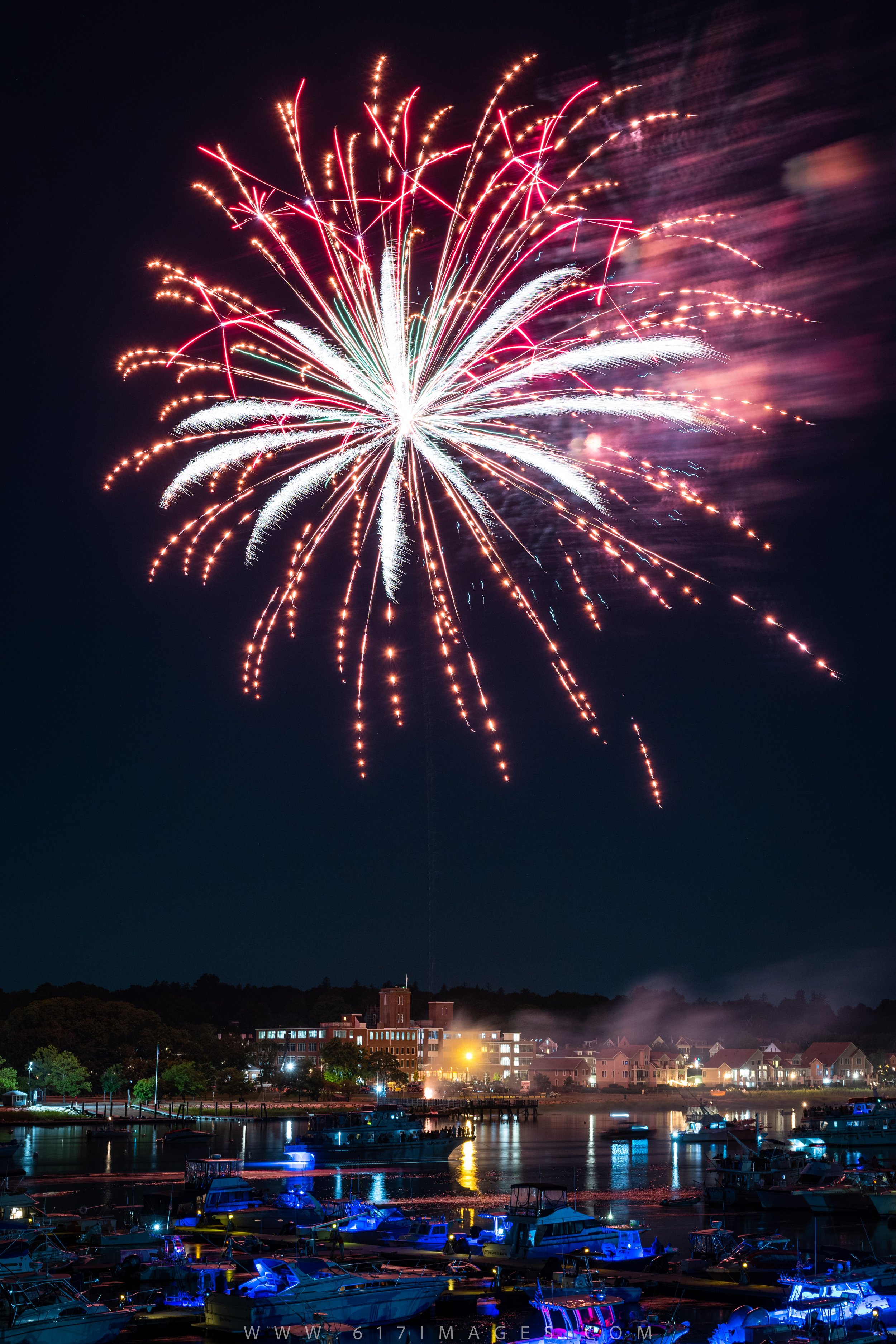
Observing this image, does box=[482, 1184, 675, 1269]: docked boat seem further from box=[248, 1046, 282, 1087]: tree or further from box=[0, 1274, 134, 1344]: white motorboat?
box=[248, 1046, 282, 1087]: tree

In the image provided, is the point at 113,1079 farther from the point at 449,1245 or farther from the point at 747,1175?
the point at 449,1245

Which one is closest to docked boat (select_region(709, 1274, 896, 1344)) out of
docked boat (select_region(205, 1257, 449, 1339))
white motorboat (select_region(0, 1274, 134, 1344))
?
docked boat (select_region(205, 1257, 449, 1339))

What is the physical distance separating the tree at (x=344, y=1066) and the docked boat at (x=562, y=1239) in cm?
8668

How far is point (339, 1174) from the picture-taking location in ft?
183

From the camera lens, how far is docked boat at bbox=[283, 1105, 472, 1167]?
63062 mm

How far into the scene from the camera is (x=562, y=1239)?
92.5 feet

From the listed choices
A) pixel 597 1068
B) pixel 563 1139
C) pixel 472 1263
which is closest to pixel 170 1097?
pixel 563 1139

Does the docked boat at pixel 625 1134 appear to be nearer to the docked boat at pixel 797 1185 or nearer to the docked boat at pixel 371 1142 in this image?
the docked boat at pixel 371 1142

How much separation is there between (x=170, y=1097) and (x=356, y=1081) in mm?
20524

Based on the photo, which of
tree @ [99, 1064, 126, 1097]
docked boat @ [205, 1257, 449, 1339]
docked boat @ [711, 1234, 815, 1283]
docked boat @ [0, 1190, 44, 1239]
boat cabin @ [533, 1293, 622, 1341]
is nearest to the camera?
boat cabin @ [533, 1293, 622, 1341]

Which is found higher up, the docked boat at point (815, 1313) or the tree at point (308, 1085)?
the docked boat at point (815, 1313)

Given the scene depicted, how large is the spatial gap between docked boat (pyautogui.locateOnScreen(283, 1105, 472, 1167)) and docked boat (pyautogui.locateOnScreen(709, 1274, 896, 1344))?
138 ft

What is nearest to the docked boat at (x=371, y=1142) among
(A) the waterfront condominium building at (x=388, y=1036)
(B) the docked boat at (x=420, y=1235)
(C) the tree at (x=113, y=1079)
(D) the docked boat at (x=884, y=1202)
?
(D) the docked boat at (x=884, y=1202)

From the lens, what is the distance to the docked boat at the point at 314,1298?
853 inches
